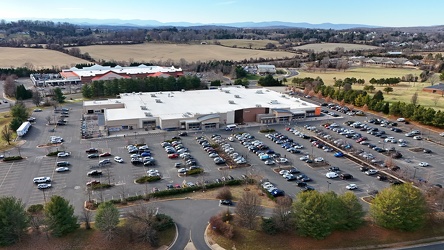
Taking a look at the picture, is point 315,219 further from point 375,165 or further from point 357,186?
point 375,165

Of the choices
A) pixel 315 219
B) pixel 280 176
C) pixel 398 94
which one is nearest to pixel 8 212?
pixel 315 219

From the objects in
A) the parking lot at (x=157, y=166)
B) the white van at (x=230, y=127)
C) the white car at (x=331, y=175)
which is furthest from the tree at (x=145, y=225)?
the white van at (x=230, y=127)

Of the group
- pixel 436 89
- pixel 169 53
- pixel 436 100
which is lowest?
pixel 436 100

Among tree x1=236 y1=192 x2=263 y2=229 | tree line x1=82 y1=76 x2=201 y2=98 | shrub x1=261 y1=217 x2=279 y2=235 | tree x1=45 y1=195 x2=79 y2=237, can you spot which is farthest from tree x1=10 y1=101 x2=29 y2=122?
shrub x1=261 y1=217 x2=279 y2=235

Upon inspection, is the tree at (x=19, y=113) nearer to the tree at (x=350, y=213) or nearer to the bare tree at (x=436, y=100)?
the tree at (x=350, y=213)

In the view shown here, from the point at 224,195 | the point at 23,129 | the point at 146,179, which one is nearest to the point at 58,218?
the point at 146,179

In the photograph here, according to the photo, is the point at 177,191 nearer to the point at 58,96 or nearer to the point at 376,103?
the point at 376,103

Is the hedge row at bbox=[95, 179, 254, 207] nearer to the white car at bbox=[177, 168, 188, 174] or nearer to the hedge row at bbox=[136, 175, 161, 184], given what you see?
the hedge row at bbox=[136, 175, 161, 184]
